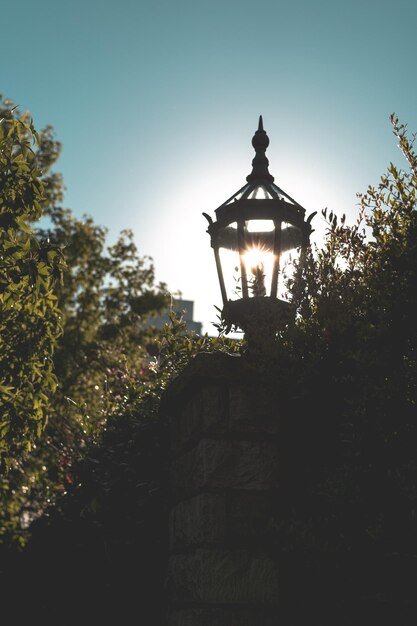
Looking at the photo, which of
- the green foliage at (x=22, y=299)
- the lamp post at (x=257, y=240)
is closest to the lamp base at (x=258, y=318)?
the lamp post at (x=257, y=240)

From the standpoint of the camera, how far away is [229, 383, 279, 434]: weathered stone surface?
4.78 m

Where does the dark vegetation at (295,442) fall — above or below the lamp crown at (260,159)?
below

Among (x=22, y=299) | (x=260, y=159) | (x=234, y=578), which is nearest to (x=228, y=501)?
(x=234, y=578)

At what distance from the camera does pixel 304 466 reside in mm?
4801

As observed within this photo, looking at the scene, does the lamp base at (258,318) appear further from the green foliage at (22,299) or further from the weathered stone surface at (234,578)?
the green foliage at (22,299)

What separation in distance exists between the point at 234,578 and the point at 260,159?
10.7ft

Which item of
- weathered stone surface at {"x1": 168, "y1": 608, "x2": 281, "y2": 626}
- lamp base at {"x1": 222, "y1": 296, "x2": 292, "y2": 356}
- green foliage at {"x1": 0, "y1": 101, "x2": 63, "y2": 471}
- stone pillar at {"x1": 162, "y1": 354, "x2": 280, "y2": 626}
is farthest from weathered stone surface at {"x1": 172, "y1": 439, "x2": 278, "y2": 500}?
green foliage at {"x1": 0, "y1": 101, "x2": 63, "y2": 471}

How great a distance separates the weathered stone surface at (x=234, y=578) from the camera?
4.45 metres

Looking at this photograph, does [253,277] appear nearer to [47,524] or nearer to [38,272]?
[38,272]

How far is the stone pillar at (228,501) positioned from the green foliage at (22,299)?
2598mm

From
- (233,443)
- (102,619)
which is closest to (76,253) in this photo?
(102,619)

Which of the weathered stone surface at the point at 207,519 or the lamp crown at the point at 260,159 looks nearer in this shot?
the weathered stone surface at the point at 207,519

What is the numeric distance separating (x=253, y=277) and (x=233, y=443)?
1290mm

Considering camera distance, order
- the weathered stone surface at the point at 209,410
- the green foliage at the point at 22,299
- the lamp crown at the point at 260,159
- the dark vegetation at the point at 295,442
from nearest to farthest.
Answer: the dark vegetation at the point at 295,442 → the weathered stone surface at the point at 209,410 → the lamp crown at the point at 260,159 → the green foliage at the point at 22,299
